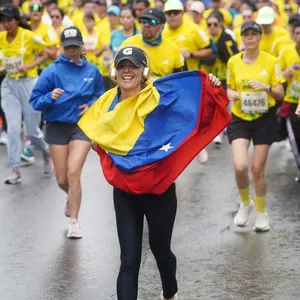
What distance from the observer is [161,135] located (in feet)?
20.8

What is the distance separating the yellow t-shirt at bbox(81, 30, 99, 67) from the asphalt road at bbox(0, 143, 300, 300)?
4.14 m

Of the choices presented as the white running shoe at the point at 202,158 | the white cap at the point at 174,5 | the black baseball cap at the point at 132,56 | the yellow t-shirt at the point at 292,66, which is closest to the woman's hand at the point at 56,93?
the black baseball cap at the point at 132,56

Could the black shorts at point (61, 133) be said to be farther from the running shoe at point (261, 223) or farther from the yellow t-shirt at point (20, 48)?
the yellow t-shirt at point (20, 48)

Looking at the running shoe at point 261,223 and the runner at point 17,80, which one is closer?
the running shoe at point 261,223

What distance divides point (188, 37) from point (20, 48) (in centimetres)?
231

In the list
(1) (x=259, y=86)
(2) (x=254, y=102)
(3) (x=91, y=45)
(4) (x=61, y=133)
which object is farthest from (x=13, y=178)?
(3) (x=91, y=45)

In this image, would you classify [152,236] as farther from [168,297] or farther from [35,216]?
[35,216]

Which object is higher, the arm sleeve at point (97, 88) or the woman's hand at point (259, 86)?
the woman's hand at point (259, 86)

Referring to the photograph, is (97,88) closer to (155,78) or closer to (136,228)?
(155,78)

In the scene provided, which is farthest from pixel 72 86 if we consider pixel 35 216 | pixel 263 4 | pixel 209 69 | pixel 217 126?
pixel 263 4

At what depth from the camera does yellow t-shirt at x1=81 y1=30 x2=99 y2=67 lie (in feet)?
53.6

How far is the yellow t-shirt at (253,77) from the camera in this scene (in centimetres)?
934

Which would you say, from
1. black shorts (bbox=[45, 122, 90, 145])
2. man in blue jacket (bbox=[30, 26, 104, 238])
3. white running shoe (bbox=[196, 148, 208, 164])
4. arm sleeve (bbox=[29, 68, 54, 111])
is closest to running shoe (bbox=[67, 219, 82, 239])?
man in blue jacket (bbox=[30, 26, 104, 238])

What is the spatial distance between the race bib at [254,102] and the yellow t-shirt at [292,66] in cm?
172
